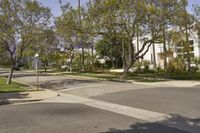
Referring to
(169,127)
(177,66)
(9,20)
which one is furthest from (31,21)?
(169,127)

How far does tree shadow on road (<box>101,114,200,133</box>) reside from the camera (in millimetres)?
9914

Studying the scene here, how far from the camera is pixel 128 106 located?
49.5 feet

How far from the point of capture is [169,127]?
10.4 meters

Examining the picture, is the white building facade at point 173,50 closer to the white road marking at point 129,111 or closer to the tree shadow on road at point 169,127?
the white road marking at point 129,111

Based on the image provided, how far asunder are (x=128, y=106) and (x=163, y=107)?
61.1 inches

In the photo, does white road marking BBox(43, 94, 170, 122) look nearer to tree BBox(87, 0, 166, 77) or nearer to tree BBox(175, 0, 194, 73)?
tree BBox(87, 0, 166, 77)

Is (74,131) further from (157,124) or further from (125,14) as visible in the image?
(125,14)

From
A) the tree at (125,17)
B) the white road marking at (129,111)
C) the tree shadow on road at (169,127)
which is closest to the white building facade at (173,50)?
the tree at (125,17)

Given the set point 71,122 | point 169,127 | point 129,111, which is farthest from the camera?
point 129,111

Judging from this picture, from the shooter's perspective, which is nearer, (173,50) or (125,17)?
(125,17)

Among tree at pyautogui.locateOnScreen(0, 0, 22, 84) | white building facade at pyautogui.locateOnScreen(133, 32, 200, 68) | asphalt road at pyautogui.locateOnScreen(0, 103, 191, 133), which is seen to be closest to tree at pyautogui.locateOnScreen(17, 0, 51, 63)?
tree at pyautogui.locateOnScreen(0, 0, 22, 84)

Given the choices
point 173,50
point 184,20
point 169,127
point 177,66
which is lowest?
point 169,127

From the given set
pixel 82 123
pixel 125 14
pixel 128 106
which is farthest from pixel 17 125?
pixel 125 14

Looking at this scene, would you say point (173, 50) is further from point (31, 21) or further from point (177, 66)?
point (31, 21)
